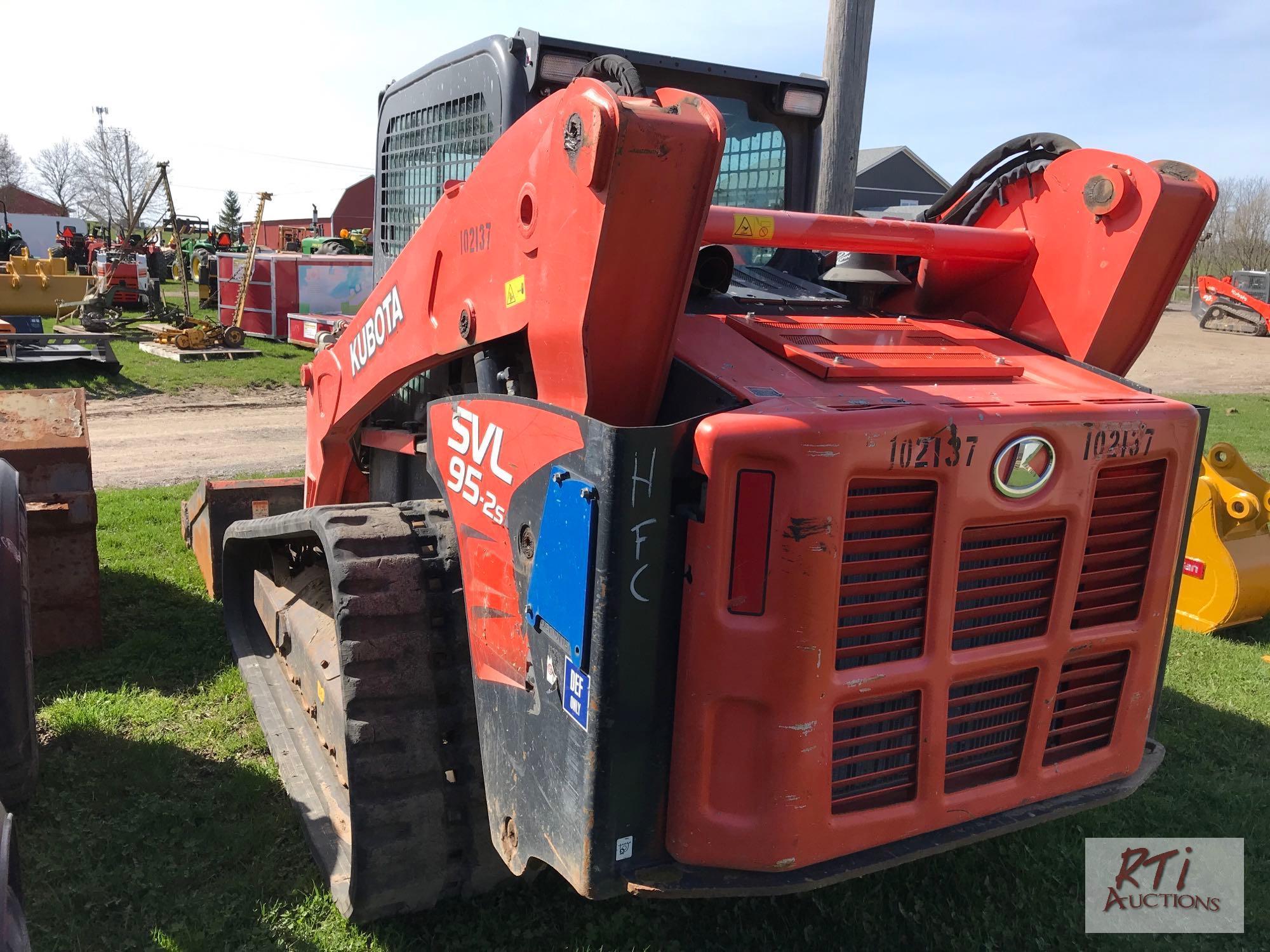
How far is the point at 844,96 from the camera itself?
5324mm

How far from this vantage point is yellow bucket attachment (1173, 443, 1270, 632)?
539 cm

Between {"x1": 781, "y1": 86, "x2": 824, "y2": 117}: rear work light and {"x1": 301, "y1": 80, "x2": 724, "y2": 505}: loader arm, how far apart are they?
1.70m

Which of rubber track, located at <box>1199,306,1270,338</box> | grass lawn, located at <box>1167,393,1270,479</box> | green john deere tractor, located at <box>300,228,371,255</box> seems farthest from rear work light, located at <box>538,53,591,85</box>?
rubber track, located at <box>1199,306,1270,338</box>

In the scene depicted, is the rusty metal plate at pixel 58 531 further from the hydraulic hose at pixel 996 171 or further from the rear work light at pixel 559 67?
the hydraulic hose at pixel 996 171

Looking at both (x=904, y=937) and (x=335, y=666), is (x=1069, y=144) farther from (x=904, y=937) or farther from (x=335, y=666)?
(x=335, y=666)

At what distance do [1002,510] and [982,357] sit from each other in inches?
24.7

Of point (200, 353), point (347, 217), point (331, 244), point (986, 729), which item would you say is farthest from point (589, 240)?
point (347, 217)

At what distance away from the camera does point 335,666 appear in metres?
3.24

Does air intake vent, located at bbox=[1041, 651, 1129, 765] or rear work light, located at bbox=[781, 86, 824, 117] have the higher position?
Answer: rear work light, located at bbox=[781, 86, 824, 117]

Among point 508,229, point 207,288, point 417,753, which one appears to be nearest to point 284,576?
point 417,753

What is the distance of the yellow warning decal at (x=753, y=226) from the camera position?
265cm

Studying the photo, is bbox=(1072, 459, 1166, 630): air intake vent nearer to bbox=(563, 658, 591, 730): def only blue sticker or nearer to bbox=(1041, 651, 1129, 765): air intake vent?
bbox=(1041, 651, 1129, 765): air intake vent

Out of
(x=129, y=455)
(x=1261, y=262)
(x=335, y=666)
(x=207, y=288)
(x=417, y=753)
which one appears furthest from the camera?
(x=1261, y=262)

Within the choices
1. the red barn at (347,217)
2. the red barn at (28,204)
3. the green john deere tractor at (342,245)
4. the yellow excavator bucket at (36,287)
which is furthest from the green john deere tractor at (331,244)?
the red barn at (28,204)
